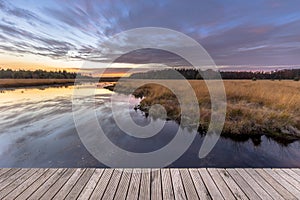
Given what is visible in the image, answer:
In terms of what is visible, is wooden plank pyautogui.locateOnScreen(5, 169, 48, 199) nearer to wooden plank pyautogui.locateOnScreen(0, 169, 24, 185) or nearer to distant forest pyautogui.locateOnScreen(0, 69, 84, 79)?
wooden plank pyautogui.locateOnScreen(0, 169, 24, 185)

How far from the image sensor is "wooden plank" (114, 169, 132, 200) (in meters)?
2.04

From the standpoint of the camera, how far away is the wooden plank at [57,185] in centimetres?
205

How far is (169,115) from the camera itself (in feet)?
31.4

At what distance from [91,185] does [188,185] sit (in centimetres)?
129

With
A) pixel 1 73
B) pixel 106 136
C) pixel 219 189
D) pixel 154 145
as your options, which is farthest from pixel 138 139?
pixel 1 73

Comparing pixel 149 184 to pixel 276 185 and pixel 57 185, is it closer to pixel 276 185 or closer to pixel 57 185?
pixel 57 185

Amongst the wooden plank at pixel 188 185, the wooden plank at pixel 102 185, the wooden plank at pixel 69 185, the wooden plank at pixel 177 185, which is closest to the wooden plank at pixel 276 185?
the wooden plank at pixel 188 185

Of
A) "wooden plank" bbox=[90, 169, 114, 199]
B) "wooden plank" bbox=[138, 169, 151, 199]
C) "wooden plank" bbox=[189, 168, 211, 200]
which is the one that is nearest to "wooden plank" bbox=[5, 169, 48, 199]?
"wooden plank" bbox=[90, 169, 114, 199]

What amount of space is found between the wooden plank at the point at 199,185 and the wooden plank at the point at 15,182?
7.78 feet

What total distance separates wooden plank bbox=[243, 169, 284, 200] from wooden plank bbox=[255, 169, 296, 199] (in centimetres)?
5

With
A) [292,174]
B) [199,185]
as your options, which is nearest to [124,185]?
[199,185]

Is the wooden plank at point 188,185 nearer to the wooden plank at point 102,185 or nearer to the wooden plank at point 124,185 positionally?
the wooden plank at point 124,185

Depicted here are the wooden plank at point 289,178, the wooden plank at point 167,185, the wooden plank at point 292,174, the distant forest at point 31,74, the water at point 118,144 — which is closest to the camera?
the wooden plank at point 167,185

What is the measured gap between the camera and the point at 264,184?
2.32 meters
